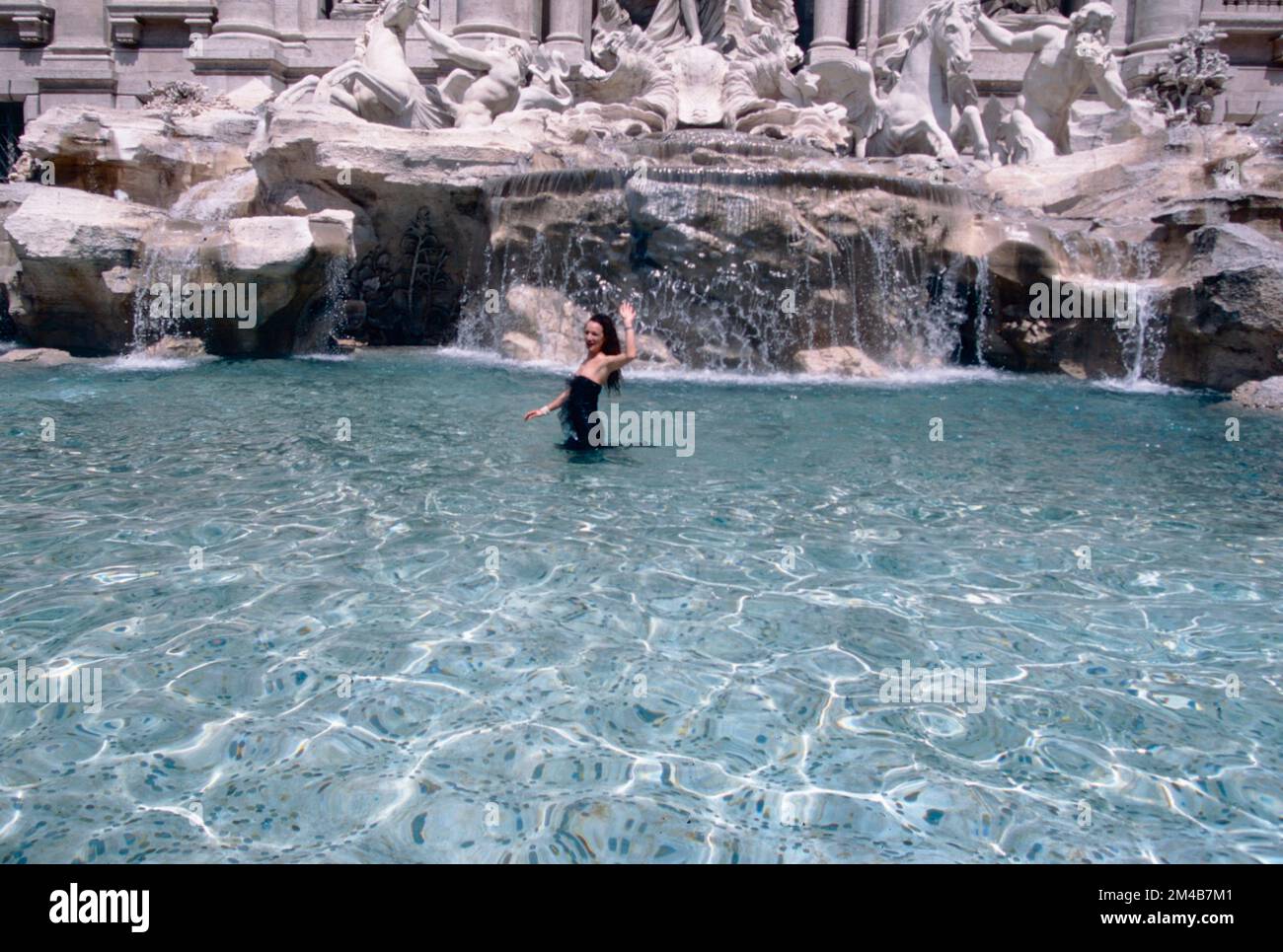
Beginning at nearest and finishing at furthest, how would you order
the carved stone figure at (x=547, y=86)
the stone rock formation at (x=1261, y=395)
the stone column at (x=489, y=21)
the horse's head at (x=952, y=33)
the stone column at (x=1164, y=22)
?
1. the stone rock formation at (x=1261, y=395)
2. the horse's head at (x=952, y=33)
3. the carved stone figure at (x=547, y=86)
4. the stone column at (x=489, y=21)
5. the stone column at (x=1164, y=22)

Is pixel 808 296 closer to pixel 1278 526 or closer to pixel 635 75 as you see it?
pixel 1278 526

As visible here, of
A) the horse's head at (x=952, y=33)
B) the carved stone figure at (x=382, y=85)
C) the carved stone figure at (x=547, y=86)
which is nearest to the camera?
the carved stone figure at (x=382, y=85)

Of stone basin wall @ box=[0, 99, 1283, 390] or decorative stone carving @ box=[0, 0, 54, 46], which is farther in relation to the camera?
decorative stone carving @ box=[0, 0, 54, 46]

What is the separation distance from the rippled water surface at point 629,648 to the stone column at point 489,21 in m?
11.1

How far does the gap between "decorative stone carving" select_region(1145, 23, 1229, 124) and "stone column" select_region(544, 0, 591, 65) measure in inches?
332

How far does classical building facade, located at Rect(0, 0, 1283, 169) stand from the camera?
1570 cm

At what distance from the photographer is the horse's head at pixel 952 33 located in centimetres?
1211

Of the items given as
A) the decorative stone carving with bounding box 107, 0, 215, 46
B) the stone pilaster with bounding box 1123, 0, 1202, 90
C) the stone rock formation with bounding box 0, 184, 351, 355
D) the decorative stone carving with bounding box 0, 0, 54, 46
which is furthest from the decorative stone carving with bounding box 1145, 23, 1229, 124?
the decorative stone carving with bounding box 0, 0, 54, 46

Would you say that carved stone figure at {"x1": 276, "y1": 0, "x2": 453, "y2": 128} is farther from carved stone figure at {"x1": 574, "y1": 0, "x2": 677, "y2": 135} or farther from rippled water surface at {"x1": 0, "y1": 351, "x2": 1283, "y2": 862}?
rippled water surface at {"x1": 0, "y1": 351, "x2": 1283, "y2": 862}

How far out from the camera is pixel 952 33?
39.8 ft

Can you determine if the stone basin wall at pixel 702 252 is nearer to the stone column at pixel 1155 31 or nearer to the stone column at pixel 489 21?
the stone column at pixel 1155 31

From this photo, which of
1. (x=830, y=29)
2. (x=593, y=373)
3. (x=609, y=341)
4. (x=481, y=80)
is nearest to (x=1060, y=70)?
(x=830, y=29)

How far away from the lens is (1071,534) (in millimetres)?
4355

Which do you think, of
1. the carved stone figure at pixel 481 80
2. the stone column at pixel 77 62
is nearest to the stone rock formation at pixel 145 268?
the carved stone figure at pixel 481 80
